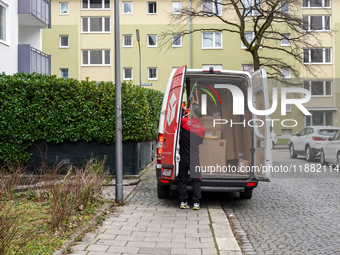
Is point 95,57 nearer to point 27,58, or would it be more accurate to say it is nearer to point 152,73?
point 152,73

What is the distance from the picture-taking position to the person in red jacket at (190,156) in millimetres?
7477

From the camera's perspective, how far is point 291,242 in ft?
17.6

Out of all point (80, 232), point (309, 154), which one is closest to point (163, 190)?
point (80, 232)

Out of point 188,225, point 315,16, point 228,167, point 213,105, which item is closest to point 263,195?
point 228,167

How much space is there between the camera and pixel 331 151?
14.5 metres

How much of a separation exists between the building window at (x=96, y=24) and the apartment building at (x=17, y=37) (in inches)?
702

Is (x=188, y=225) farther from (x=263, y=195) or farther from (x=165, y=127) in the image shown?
(x=263, y=195)

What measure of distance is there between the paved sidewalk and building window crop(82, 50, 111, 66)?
30.4 metres

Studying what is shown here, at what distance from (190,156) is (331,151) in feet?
28.8

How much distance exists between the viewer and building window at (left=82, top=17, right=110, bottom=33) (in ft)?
123

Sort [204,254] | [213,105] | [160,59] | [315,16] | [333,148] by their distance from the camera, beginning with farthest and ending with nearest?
1. [315,16]
2. [160,59]
3. [333,148]
4. [213,105]
5. [204,254]

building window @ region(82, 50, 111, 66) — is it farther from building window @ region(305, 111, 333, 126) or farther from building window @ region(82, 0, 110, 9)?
building window @ region(305, 111, 333, 126)

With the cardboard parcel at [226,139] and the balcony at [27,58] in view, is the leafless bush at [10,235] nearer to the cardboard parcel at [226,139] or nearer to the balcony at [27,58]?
the cardboard parcel at [226,139]

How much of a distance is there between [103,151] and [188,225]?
5.22 metres
